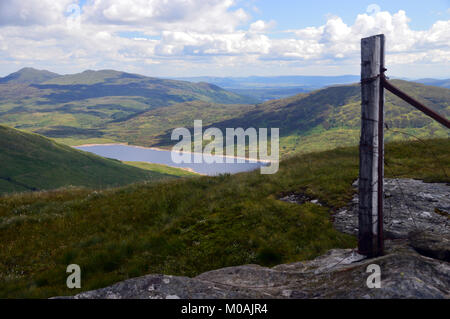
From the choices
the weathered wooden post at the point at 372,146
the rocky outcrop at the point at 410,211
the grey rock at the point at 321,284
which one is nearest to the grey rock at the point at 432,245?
the grey rock at the point at 321,284

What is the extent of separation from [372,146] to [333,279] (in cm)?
366

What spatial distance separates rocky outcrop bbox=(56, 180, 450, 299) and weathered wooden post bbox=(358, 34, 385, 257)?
0.55m

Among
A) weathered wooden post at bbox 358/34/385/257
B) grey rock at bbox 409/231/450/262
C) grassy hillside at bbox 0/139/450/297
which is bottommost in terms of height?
grassy hillside at bbox 0/139/450/297

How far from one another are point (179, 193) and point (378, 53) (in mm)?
13203

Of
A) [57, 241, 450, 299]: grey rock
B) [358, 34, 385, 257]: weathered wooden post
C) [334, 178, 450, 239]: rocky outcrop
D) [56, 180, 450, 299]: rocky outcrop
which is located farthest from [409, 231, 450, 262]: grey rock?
[334, 178, 450, 239]: rocky outcrop

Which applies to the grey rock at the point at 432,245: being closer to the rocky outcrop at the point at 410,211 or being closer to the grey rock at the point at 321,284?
the grey rock at the point at 321,284

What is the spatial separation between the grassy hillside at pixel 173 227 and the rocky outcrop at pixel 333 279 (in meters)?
1.73

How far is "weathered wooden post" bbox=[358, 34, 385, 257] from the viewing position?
7.85 meters

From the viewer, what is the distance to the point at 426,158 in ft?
66.5

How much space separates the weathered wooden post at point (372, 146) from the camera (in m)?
7.85

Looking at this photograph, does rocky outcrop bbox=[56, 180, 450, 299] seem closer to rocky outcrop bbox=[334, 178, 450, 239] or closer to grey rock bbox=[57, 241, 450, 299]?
grey rock bbox=[57, 241, 450, 299]

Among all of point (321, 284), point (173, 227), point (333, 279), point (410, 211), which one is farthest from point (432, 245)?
point (173, 227)

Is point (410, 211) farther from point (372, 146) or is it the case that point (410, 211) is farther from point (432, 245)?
point (372, 146)

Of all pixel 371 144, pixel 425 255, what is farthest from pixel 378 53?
pixel 425 255
